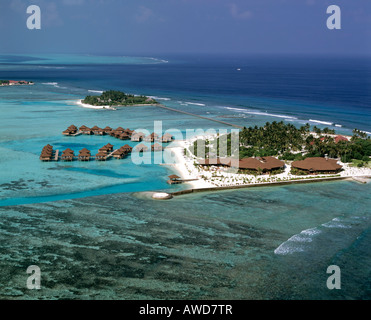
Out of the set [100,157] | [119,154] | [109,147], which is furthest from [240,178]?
[109,147]

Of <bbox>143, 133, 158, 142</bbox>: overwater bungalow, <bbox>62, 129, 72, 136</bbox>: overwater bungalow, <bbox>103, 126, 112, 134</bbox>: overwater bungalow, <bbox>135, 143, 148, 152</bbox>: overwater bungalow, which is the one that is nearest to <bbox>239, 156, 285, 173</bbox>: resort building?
<bbox>135, 143, 148, 152</bbox>: overwater bungalow

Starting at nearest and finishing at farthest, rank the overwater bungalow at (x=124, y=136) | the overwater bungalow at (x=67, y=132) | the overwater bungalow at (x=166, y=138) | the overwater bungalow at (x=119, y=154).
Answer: the overwater bungalow at (x=119, y=154), the overwater bungalow at (x=166, y=138), the overwater bungalow at (x=124, y=136), the overwater bungalow at (x=67, y=132)

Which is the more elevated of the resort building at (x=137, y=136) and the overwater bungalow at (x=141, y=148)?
the resort building at (x=137, y=136)

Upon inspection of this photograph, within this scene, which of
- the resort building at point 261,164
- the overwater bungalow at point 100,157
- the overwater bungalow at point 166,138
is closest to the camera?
the resort building at point 261,164

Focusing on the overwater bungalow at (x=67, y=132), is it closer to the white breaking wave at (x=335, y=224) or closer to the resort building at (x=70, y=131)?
the resort building at (x=70, y=131)

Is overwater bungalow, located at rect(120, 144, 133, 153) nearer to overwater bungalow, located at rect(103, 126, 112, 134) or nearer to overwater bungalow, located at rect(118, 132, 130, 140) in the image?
overwater bungalow, located at rect(118, 132, 130, 140)

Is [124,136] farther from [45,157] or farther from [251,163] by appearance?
[251,163]

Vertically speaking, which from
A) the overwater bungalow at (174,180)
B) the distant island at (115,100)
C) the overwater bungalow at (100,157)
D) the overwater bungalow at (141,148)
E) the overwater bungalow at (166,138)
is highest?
the distant island at (115,100)

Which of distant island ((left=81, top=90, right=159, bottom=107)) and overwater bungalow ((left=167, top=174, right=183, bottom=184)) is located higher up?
distant island ((left=81, top=90, right=159, bottom=107))

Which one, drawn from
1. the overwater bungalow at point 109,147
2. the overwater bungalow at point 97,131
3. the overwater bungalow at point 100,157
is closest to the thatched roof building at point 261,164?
the overwater bungalow at point 100,157
